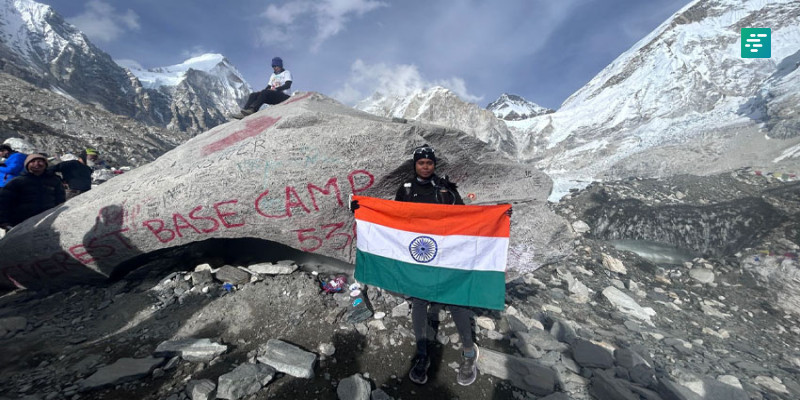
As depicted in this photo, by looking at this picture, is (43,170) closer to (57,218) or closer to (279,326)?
(57,218)

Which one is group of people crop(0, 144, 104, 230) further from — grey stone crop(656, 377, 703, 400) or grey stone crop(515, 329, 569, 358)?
grey stone crop(656, 377, 703, 400)

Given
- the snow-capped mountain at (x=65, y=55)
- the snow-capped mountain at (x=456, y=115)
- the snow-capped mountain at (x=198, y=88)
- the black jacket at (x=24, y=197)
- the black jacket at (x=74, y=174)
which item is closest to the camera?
the black jacket at (x=24, y=197)

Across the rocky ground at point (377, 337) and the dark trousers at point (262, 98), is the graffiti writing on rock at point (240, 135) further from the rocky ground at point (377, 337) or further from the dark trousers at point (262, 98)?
the dark trousers at point (262, 98)

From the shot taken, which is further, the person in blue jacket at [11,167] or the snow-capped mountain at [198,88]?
the snow-capped mountain at [198,88]

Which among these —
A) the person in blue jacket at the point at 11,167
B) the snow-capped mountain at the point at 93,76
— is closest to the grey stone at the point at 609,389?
the person in blue jacket at the point at 11,167

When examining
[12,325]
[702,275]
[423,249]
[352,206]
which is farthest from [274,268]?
[702,275]

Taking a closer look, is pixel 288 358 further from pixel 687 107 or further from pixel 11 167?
pixel 687 107
